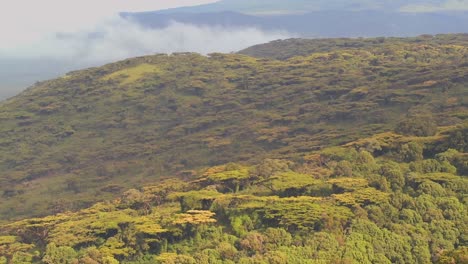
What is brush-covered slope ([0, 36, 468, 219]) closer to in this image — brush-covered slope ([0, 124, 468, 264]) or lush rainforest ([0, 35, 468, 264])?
lush rainforest ([0, 35, 468, 264])

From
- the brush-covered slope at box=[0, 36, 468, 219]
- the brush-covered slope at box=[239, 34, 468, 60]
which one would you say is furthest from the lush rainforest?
the brush-covered slope at box=[239, 34, 468, 60]

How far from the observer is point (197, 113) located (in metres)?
113

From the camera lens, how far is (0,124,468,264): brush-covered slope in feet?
92.7

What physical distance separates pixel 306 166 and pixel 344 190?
9532 mm

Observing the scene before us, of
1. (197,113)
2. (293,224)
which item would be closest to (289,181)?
(293,224)

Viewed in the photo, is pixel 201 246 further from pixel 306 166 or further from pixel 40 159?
pixel 40 159

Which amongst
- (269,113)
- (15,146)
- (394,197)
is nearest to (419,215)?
(394,197)

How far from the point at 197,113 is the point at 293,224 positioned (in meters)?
84.4

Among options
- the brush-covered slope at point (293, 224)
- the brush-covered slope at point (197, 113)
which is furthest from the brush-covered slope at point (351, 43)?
the brush-covered slope at point (293, 224)

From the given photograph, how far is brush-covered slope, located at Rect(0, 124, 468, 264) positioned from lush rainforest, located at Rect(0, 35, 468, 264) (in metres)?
0.09

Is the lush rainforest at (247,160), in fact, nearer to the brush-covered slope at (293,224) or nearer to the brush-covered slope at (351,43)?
the brush-covered slope at (293,224)

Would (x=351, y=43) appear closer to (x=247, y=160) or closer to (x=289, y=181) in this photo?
(x=247, y=160)

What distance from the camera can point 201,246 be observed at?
1161 inches

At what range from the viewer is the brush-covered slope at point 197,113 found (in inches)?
3091
